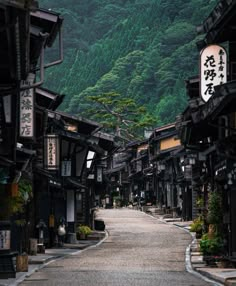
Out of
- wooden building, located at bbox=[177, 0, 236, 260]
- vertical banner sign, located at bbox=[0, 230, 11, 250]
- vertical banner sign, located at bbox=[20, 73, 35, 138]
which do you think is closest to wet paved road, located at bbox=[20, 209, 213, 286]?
vertical banner sign, located at bbox=[0, 230, 11, 250]

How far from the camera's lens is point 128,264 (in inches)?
1140

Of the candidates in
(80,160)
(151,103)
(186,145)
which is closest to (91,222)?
(80,160)

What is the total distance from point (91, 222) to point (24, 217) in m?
21.5

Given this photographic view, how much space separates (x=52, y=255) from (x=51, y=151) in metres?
5.06

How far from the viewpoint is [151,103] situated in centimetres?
15812

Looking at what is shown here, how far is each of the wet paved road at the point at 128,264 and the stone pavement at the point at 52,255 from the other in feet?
1.14

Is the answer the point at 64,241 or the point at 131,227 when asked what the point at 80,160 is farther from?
the point at 131,227

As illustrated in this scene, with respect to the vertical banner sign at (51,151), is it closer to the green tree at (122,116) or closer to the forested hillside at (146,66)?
the green tree at (122,116)

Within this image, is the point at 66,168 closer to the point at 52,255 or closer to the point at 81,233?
the point at 81,233

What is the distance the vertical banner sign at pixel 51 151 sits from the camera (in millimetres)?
36594

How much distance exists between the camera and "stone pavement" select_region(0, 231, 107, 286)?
2291 cm

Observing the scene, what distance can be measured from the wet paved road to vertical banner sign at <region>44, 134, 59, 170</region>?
4.23 meters

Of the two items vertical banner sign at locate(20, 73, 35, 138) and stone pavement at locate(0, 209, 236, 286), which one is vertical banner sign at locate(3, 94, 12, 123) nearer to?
vertical banner sign at locate(20, 73, 35, 138)

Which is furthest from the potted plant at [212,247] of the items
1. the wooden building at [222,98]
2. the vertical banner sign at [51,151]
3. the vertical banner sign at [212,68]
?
the vertical banner sign at [51,151]
